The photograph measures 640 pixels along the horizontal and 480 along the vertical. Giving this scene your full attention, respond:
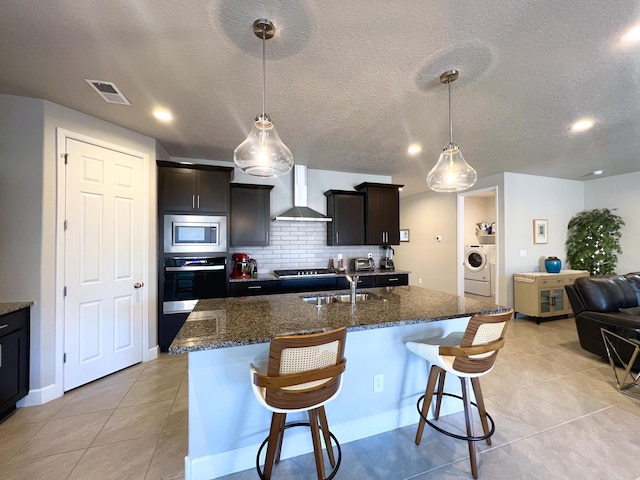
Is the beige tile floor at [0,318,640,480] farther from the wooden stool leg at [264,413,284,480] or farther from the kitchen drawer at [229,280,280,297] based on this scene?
the kitchen drawer at [229,280,280,297]

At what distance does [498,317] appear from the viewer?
60.6 inches

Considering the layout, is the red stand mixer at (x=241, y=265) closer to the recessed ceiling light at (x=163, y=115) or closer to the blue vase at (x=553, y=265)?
the recessed ceiling light at (x=163, y=115)

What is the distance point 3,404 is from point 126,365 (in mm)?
947

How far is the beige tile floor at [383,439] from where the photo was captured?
1.59 metres

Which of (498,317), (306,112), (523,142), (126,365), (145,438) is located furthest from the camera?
(523,142)

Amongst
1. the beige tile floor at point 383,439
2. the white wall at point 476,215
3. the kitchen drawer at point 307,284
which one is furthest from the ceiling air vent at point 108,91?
the white wall at point 476,215

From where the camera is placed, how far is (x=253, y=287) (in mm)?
3482

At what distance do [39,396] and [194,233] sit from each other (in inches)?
76.4

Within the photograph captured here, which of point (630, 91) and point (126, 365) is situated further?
point (126, 365)

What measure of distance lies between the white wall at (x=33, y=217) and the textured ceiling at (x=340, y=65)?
0.74ft

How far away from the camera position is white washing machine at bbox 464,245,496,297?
6340 millimetres

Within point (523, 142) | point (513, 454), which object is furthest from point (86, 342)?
point (523, 142)

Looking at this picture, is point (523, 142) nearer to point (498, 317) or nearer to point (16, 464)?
point (498, 317)

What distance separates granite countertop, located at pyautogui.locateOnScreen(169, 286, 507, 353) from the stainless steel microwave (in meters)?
1.45
